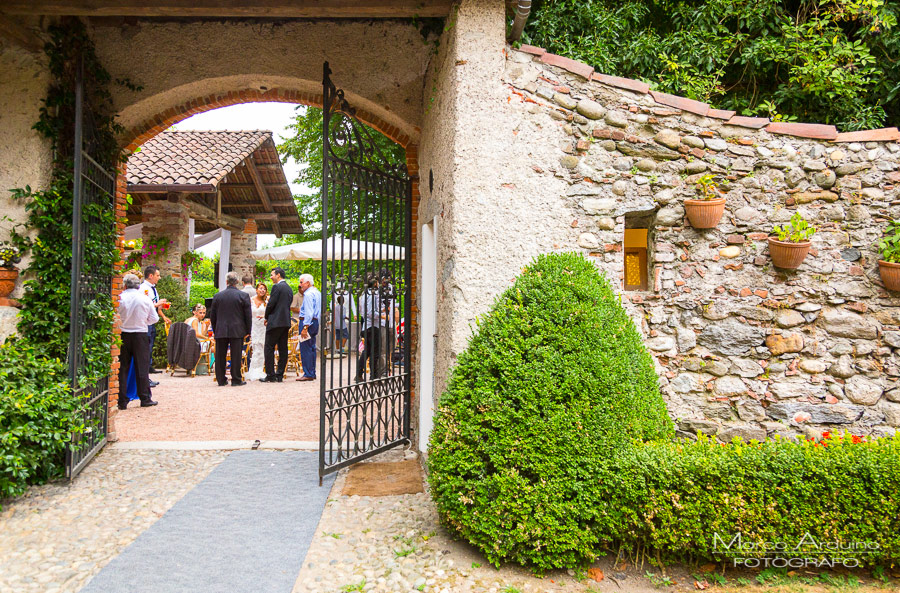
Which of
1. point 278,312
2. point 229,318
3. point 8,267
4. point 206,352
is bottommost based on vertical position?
point 206,352

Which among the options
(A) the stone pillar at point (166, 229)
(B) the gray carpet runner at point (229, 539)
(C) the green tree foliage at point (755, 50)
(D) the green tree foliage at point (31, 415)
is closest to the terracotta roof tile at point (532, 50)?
(C) the green tree foliage at point (755, 50)

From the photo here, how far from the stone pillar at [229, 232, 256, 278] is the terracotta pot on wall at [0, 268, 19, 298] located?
9668 millimetres

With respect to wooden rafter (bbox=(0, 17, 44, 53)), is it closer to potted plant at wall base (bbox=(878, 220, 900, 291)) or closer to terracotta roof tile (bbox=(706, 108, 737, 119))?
terracotta roof tile (bbox=(706, 108, 737, 119))

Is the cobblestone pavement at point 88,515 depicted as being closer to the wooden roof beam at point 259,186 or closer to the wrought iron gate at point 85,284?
the wrought iron gate at point 85,284

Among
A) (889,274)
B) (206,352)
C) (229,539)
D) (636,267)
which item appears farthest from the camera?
(206,352)

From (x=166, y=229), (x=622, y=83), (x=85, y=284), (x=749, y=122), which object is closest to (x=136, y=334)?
(x=85, y=284)

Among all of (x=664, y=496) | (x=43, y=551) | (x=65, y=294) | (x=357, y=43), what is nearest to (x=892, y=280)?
→ (x=664, y=496)

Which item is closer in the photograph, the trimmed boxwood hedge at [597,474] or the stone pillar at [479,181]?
the trimmed boxwood hedge at [597,474]

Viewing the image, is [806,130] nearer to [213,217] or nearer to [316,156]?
[213,217]

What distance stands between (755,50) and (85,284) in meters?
6.37

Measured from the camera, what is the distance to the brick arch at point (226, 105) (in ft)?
17.0

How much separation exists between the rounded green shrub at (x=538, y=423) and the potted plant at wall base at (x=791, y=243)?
1.46m

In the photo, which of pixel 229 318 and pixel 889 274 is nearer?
pixel 889 274

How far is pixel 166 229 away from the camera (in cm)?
1055
